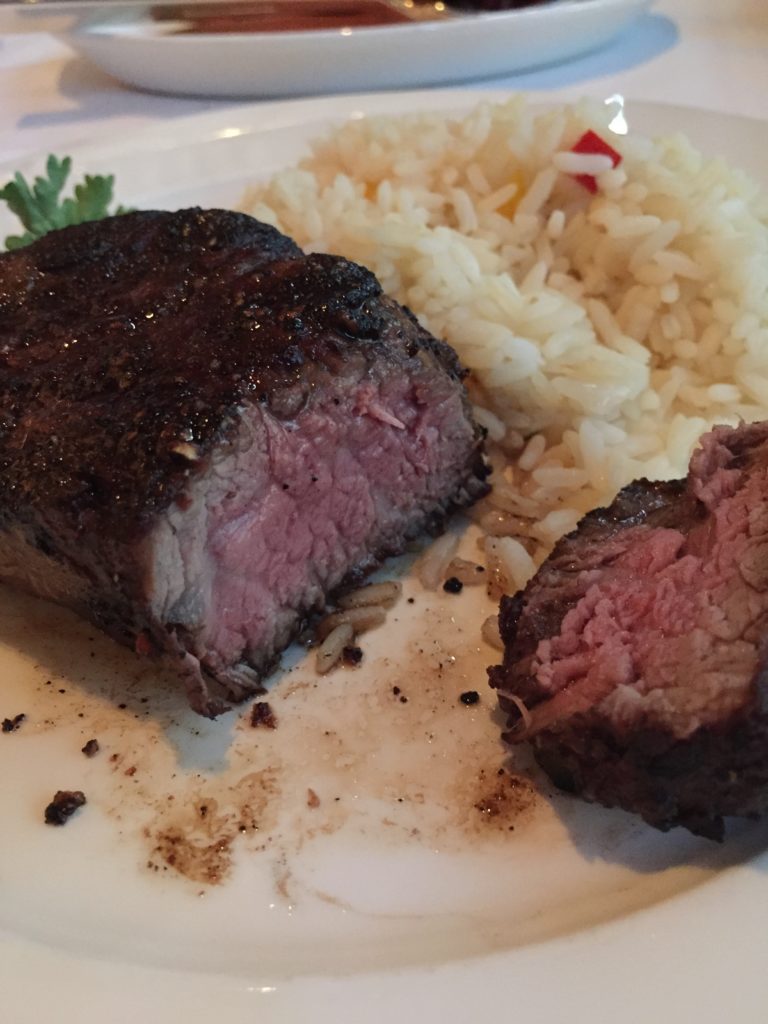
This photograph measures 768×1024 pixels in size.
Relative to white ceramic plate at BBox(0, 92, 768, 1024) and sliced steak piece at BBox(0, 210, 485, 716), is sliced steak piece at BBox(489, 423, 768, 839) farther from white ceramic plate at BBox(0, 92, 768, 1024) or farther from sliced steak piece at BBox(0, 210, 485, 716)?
sliced steak piece at BBox(0, 210, 485, 716)

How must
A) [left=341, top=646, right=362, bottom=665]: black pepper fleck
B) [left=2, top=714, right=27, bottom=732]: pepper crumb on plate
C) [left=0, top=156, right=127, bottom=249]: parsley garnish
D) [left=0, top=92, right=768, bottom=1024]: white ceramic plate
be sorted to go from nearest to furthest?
[left=0, top=92, right=768, bottom=1024]: white ceramic plate < [left=2, top=714, right=27, bottom=732]: pepper crumb on plate < [left=341, top=646, right=362, bottom=665]: black pepper fleck < [left=0, top=156, right=127, bottom=249]: parsley garnish

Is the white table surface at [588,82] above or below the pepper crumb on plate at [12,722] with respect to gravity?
above

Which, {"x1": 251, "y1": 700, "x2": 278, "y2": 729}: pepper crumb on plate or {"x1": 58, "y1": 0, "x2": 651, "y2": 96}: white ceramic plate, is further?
{"x1": 58, "y1": 0, "x2": 651, "y2": 96}: white ceramic plate

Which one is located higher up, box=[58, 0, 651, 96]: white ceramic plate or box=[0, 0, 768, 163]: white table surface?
box=[58, 0, 651, 96]: white ceramic plate

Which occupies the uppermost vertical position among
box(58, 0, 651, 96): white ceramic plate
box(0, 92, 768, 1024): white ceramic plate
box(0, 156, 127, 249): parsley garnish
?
box(58, 0, 651, 96): white ceramic plate

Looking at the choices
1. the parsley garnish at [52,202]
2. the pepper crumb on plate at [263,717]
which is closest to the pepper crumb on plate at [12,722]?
the pepper crumb on plate at [263,717]

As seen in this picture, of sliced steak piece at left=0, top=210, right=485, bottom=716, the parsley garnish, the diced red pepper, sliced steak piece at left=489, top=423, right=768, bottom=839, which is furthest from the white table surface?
sliced steak piece at left=489, top=423, right=768, bottom=839

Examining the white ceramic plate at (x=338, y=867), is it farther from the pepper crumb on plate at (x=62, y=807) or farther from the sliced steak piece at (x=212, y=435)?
the sliced steak piece at (x=212, y=435)

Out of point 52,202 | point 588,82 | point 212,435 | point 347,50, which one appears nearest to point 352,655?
point 212,435
